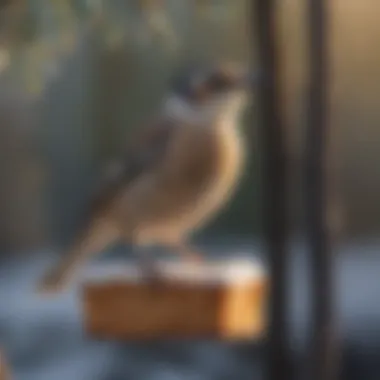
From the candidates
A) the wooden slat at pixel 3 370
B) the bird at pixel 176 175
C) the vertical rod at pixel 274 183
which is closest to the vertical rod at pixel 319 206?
the vertical rod at pixel 274 183

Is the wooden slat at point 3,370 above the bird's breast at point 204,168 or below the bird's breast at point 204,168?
below

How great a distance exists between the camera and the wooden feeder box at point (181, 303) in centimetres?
49

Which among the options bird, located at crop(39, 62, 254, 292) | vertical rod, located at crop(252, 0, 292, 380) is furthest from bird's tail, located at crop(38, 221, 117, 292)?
vertical rod, located at crop(252, 0, 292, 380)

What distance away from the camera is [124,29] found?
1.94 feet

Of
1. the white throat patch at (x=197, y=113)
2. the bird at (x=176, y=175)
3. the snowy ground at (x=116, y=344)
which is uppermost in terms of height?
the white throat patch at (x=197, y=113)

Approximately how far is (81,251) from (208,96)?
129 millimetres

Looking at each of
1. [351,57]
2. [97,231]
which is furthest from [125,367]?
[351,57]

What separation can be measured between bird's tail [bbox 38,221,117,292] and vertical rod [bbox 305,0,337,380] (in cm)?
19

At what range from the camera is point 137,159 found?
22.0 inches

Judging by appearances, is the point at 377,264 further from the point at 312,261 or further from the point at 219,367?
→ the point at 312,261

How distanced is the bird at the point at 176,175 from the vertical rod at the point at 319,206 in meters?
0.14

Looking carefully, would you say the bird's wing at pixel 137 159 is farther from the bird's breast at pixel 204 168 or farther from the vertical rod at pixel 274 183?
the vertical rod at pixel 274 183

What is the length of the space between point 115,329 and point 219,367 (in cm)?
19

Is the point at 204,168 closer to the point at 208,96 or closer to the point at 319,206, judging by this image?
the point at 208,96
